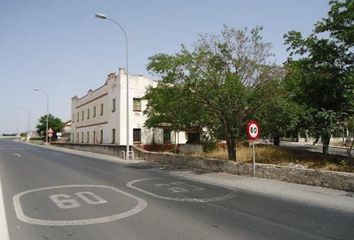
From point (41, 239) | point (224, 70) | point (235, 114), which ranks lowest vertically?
point (41, 239)

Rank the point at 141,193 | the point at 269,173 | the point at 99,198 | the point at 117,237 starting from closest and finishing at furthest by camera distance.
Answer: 1. the point at 117,237
2. the point at 99,198
3. the point at 141,193
4. the point at 269,173

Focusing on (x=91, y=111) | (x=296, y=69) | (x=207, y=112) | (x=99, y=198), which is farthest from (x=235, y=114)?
(x=91, y=111)

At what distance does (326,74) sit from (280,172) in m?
7.21

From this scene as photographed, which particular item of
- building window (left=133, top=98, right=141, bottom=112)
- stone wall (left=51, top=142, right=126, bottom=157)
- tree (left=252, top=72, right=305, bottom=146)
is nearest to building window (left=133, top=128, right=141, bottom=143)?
building window (left=133, top=98, right=141, bottom=112)

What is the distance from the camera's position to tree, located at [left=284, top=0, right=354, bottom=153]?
61.2 ft

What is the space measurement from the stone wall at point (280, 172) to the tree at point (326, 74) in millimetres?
5266

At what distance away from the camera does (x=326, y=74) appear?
1948 centimetres

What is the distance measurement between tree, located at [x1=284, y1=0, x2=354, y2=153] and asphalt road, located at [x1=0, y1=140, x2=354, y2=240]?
29.5 feet

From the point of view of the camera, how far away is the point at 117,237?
22.4ft

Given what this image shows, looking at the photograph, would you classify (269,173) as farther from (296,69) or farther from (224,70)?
(296,69)

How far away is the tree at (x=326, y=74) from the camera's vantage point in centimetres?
1866

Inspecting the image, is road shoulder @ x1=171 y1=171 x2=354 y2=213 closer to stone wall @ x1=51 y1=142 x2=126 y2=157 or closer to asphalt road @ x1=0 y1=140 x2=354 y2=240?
asphalt road @ x1=0 y1=140 x2=354 y2=240

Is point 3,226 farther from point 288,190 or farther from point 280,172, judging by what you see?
point 280,172

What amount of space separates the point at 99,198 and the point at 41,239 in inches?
163
